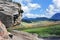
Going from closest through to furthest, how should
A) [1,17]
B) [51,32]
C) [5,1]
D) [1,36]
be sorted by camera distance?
[1,36] → [1,17] → [5,1] → [51,32]

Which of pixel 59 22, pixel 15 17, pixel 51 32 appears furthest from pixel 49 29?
pixel 15 17

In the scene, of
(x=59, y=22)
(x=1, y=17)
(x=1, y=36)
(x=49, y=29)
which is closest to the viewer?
(x=1, y=36)

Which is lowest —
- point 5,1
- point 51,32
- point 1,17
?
point 51,32

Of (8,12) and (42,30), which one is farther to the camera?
(42,30)

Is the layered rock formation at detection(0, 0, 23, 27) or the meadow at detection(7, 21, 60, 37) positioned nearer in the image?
the layered rock formation at detection(0, 0, 23, 27)

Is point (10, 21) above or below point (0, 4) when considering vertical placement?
below

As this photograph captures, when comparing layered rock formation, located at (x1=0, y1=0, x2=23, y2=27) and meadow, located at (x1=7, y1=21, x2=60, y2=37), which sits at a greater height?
layered rock formation, located at (x1=0, y1=0, x2=23, y2=27)

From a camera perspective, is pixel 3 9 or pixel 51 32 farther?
pixel 51 32

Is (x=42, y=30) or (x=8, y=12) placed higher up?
(x=8, y=12)

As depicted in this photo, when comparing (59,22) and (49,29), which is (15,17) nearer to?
(49,29)

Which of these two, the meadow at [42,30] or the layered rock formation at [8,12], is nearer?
the layered rock formation at [8,12]

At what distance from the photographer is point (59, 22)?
59.7 m

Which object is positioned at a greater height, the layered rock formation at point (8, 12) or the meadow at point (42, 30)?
the layered rock formation at point (8, 12)

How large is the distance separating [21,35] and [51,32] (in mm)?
30171
